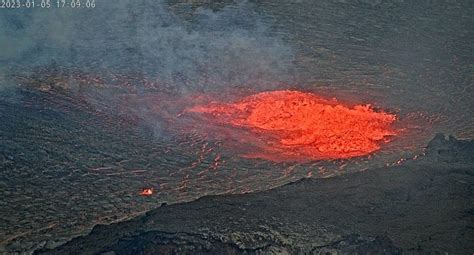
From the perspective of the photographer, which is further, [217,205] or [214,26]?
[214,26]

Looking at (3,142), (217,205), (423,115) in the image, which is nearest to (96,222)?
(217,205)

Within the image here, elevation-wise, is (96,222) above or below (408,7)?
below

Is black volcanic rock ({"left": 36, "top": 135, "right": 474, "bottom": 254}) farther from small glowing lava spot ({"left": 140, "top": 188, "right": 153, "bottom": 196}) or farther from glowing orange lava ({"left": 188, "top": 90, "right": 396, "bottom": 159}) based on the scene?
glowing orange lava ({"left": 188, "top": 90, "right": 396, "bottom": 159})

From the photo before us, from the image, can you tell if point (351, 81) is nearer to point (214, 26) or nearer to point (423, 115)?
point (423, 115)

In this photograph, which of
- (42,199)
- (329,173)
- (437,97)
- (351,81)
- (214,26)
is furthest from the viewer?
(214,26)

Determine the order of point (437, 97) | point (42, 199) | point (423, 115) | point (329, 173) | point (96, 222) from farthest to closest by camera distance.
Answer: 1. point (437, 97)
2. point (423, 115)
3. point (329, 173)
4. point (42, 199)
5. point (96, 222)

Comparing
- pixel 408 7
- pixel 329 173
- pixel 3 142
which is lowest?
pixel 3 142

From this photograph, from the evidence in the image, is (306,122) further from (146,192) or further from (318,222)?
(146,192)
